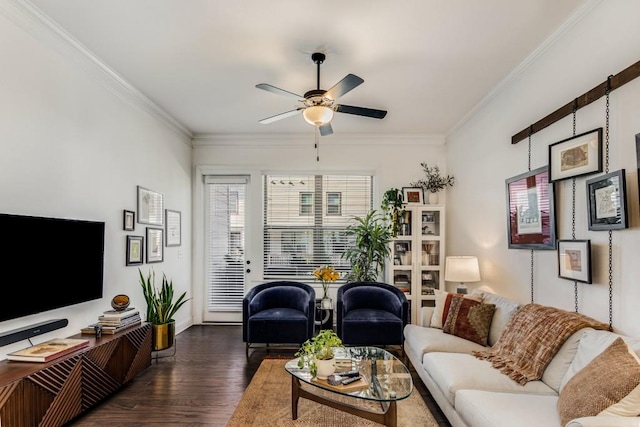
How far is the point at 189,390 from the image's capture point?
3182 mm

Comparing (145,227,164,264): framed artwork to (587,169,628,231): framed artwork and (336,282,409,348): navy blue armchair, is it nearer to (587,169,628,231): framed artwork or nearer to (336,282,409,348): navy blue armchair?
(336,282,409,348): navy blue armchair

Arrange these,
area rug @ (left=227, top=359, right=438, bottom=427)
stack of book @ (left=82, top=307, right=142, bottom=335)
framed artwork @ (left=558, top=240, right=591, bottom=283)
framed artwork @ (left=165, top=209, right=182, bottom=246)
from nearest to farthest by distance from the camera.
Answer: framed artwork @ (left=558, top=240, right=591, bottom=283) → area rug @ (left=227, top=359, right=438, bottom=427) → stack of book @ (left=82, top=307, right=142, bottom=335) → framed artwork @ (left=165, top=209, right=182, bottom=246)

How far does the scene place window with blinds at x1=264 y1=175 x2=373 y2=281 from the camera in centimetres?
565

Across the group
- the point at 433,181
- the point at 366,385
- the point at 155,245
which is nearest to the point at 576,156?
the point at 366,385

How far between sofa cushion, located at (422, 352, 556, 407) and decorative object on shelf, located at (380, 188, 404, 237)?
2451mm

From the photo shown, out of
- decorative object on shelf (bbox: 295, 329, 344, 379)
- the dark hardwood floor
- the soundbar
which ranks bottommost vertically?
the dark hardwood floor

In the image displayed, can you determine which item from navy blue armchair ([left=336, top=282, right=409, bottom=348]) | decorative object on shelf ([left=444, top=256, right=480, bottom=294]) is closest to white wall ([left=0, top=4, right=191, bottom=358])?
navy blue armchair ([left=336, top=282, right=409, bottom=348])

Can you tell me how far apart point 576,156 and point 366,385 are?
215 cm

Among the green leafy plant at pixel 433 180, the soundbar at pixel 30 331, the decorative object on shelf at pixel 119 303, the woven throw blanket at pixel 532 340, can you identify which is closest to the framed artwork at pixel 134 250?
the decorative object on shelf at pixel 119 303

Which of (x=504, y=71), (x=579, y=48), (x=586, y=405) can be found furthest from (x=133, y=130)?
(x=586, y=405)

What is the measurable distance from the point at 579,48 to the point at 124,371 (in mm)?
4328

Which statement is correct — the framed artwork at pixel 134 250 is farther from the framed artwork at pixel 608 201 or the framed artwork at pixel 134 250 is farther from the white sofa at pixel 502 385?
the framed artwork at pixel 608 201

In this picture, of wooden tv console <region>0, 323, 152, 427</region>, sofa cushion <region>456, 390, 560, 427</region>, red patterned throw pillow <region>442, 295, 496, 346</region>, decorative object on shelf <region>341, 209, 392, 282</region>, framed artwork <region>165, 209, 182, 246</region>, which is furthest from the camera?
decorative object on shelf <region>341, 209, 392, 282</region>

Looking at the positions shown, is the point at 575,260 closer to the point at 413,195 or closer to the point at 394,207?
the point at 394,207
